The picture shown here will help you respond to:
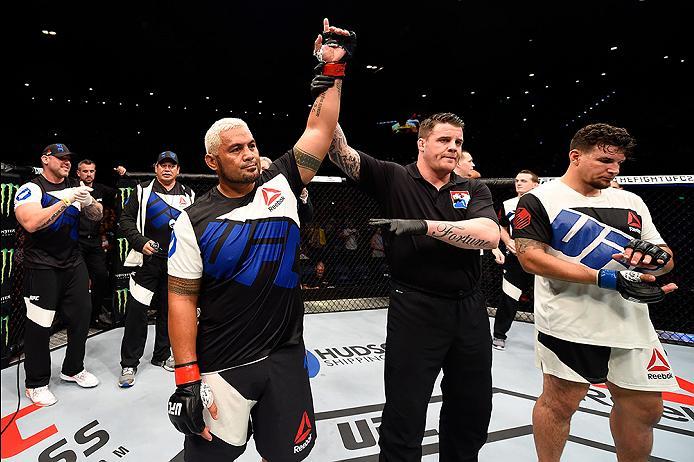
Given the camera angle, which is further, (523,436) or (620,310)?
(523,436)

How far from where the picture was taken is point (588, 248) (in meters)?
1.96

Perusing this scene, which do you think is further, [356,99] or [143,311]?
[356,99]

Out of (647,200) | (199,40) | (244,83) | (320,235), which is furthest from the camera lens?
(244,83)

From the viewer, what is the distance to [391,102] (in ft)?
40.4

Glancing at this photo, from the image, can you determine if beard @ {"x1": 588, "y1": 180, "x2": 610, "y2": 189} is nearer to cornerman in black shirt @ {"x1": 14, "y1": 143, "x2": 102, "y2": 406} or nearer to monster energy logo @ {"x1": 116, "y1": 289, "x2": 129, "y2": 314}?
cornerman in black shirt @ {"x1": 14, "y1": 143, "x2": 102, "y2": 406}

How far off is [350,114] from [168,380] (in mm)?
11171

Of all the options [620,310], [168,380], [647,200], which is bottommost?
[168,380]

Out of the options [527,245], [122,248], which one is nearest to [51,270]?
[122,248]

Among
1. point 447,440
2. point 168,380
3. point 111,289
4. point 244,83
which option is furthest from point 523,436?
point 244,83

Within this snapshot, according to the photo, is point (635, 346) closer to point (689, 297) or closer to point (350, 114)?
point (689, 297)

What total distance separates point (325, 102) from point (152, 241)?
2.48m

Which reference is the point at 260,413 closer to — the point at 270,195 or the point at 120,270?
the point at 270,195

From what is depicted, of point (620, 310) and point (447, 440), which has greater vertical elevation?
point (620, 310)

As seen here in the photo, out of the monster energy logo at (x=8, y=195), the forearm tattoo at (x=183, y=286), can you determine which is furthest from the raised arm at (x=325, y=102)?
the monster energy logo at (x=8, y=195)
